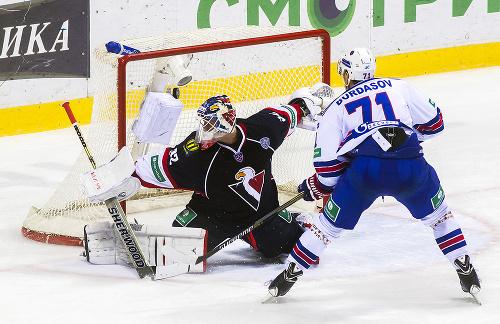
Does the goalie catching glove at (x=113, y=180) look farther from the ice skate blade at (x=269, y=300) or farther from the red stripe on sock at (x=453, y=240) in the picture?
the red stripe on sock at (x=453, y=240)

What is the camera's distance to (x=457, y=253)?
3.77m

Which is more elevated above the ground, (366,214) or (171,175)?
(171,175)

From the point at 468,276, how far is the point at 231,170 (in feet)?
3.44

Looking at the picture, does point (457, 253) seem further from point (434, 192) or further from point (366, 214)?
point (366, 214)

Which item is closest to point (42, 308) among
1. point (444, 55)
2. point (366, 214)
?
point (366, 214)

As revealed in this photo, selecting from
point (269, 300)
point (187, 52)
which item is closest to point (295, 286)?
point (269, 300)

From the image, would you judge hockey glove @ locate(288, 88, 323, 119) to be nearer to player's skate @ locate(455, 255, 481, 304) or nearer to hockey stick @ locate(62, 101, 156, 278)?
hockey stick @ locate(62, 101, 156, 278)

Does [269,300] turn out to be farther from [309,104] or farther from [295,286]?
[309,104]

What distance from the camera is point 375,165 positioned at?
3615mm

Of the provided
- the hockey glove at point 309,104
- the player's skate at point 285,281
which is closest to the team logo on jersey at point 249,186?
the hockey glove at point 309,104

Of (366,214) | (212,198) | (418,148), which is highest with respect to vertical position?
(418,148)

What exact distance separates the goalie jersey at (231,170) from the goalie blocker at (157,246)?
0.17m

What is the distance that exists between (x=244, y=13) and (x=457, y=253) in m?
4.20

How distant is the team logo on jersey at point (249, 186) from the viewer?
4195 mm
